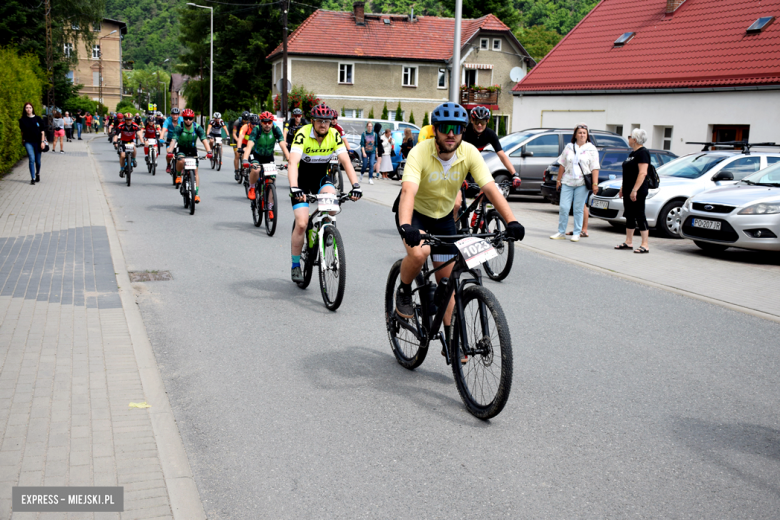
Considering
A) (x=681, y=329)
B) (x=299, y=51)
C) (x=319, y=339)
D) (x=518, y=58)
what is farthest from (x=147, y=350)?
(x=518, y=58)

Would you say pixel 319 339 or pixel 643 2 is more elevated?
pixel 643 2

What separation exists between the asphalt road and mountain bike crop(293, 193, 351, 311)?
0.25 meters

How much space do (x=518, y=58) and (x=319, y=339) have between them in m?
58.2

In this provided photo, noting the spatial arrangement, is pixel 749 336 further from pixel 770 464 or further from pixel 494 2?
pixel 494 2

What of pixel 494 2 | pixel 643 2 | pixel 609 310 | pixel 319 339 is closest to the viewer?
pixel 319 339

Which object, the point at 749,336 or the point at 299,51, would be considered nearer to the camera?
the point at 749,336

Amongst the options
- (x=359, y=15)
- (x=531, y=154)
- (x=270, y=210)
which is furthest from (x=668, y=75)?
(x=359, y=15)

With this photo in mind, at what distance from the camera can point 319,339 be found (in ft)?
21.4

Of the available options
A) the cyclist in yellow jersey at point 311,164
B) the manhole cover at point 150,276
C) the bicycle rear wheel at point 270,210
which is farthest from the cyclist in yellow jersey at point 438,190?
the bicycle rear wheel at point 270,210

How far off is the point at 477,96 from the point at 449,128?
5640cm

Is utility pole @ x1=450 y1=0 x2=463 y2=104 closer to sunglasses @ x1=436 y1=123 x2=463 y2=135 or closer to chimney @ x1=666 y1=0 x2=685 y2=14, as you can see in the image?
sunglasses @ x1=436 y1=123 x2=463 y2=135

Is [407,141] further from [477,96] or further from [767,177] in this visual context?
[477,96]

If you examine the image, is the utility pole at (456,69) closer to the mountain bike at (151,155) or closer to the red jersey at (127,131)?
the red jersey at (127,131)

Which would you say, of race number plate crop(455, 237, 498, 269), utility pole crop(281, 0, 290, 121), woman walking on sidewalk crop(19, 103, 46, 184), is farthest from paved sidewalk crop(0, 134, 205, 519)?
utility pole crop(281, 0, 290, 121)
